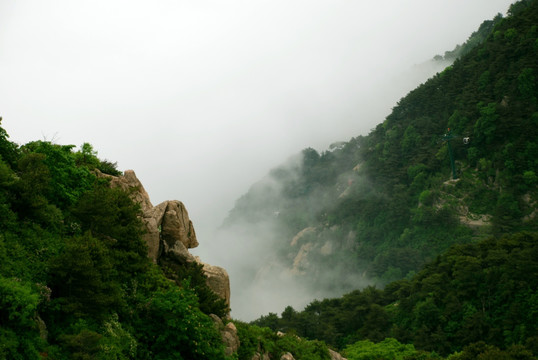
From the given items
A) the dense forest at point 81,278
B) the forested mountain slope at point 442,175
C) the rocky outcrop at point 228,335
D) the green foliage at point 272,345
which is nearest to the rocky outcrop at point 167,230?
the dense forest at point 81,278

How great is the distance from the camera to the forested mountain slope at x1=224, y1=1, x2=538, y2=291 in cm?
8481

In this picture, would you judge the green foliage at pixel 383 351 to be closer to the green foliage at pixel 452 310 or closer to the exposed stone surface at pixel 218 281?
the green foliage at pixel 452 310

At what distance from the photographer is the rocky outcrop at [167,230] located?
90.4ft

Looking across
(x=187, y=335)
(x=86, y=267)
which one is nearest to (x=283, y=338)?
(x=187, y=335)

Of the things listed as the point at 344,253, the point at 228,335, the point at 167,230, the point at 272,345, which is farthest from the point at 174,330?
the point at 344,253

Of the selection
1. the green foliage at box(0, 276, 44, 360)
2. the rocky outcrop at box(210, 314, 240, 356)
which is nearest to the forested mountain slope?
the rocky outcrop at box(210, 314, 240, 356)

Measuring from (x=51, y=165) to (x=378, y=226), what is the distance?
339 ft

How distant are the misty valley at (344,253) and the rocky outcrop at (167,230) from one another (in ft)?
0.40

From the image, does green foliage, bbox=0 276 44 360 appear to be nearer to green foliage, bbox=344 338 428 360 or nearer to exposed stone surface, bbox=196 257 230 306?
exposed stone surface, bbox=196 257 230 306

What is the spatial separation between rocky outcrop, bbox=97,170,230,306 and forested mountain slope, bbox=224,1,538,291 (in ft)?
211

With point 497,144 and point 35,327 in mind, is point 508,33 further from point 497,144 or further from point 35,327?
point 35,327

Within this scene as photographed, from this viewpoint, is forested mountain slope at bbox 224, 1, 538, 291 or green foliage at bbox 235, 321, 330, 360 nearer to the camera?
green foliage at bbox 235, 321, 330, 360

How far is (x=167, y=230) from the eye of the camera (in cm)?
2972

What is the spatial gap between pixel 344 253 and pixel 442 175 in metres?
39.1
